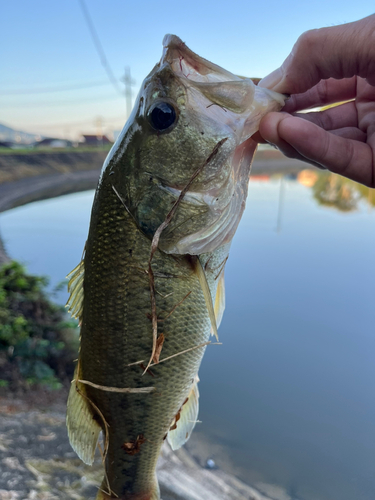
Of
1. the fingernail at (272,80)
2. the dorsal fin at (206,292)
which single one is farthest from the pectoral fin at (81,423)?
the fingernail at (272,80)

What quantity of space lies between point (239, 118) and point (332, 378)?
412 cm

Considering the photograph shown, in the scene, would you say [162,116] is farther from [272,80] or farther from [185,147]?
[272,80]

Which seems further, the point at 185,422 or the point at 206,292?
the point at 185,422

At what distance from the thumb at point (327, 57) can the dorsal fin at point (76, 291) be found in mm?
1074

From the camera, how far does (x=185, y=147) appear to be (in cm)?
129

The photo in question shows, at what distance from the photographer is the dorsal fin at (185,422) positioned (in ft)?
5.46

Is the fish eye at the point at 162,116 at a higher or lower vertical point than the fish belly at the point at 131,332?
higher

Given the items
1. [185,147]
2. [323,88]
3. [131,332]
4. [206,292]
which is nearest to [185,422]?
[131,332]

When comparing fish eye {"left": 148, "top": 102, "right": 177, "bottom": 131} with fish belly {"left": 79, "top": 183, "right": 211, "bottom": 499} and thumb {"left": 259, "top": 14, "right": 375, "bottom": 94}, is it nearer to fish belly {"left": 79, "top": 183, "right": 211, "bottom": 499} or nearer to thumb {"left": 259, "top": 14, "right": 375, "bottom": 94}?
fish belly {"left": 79, "top": 183, "right": 211, "bottom": 499}

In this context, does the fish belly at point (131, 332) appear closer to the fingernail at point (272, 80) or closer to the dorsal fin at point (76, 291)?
the dorsal fin at point (76, 291)

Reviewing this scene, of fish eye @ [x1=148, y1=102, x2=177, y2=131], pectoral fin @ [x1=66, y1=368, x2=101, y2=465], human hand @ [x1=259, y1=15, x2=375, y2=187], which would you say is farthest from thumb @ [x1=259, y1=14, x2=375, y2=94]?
pectoral fin @ [x1=66, y1=368, x2=101, y2=465]

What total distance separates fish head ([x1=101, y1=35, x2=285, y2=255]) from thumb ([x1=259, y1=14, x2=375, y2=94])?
12cm

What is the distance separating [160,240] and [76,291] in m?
0.46

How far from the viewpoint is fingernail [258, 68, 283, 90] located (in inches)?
55.4
